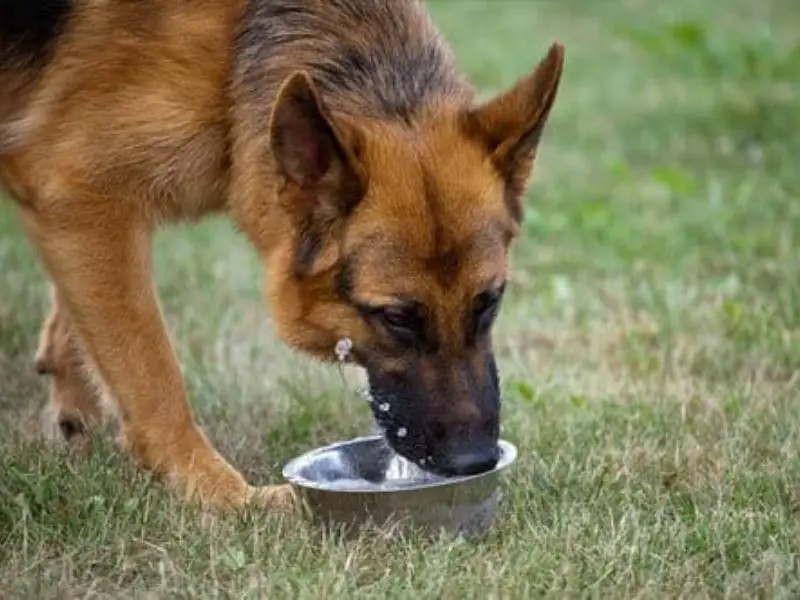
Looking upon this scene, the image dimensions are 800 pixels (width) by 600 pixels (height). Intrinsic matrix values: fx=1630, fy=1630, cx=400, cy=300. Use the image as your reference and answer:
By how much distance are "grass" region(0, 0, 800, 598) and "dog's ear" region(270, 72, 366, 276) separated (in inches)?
31.1

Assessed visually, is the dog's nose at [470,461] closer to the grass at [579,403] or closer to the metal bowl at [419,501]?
the metal bowl at [419,501]

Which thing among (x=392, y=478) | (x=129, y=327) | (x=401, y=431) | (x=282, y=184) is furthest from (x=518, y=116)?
(x=129, y=327)

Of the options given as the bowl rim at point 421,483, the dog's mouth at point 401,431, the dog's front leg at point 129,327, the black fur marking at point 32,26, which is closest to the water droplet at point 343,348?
the dog's mouth at point 401,431

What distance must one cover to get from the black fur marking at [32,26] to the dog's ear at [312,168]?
0.97 meters

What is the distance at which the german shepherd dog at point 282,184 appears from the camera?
14.3ft

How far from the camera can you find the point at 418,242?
14.1 feet

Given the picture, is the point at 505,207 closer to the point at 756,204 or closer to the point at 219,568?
the point at 219,568

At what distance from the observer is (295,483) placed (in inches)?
178

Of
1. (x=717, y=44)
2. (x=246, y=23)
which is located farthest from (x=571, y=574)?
(x=717, y=44)

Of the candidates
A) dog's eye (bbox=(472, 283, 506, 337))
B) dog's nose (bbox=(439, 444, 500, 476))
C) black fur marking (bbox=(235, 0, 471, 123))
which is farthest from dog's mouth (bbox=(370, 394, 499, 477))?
black fur marking (bbox=(235, 0, 471, 123))

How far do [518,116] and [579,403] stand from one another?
63.7 inches

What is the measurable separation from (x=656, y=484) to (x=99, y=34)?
217 centimetres

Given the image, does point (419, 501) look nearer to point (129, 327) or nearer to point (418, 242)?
point (418, 242)

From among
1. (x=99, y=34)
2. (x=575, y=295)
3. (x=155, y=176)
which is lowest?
(x=575, y=295)
